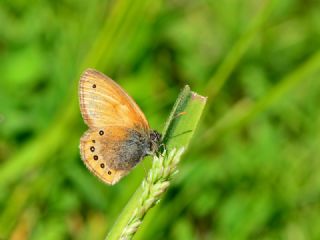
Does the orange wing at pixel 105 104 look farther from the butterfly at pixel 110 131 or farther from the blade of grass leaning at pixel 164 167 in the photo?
the blade of grass leaning at pixel 164 167

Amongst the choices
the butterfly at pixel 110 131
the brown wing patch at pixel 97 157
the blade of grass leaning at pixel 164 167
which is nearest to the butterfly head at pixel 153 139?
the butterfly at pixel 110 131

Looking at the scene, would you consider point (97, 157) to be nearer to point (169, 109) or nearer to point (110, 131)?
point (110, 131)

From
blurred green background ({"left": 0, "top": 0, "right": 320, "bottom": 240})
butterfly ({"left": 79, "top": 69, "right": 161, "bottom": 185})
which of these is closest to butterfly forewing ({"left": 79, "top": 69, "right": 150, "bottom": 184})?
butterfly ({"left": 79, "top": 69, "right": 161, "bottom": 185})

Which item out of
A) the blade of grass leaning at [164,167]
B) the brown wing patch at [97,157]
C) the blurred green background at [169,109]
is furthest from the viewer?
the blurred green background at [169,109]

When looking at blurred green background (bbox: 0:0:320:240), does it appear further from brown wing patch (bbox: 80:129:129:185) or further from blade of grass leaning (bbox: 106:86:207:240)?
blade of grass leaning (bbox: 106:86:207:240)

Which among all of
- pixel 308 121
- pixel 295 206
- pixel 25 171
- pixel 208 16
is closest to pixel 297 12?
pixel 208 16

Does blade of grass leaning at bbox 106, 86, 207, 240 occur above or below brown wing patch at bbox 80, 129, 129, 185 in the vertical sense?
above

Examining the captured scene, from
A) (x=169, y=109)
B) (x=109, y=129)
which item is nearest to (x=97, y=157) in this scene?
(x=109, y=129)
